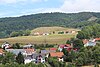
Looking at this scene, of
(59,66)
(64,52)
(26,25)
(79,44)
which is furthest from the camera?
(26,25)

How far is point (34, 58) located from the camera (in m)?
64.8

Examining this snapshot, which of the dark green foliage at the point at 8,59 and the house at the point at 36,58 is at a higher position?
the dark green foliage at the point at 8,59

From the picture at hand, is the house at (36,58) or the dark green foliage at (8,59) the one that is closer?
the dark green foliage at (8,59)

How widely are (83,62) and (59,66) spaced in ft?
18.2

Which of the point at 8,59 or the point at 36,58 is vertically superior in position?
the point at 8,59

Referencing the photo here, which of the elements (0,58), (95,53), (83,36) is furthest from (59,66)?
(83,36)

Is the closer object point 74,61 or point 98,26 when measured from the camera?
point 74,61

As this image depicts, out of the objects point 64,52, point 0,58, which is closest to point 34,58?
point 64,52

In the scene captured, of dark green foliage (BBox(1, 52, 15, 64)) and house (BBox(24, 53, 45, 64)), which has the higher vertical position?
dark green foliage (BBox(1, 52, 15, 64))

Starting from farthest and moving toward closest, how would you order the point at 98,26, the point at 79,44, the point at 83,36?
1. the point at 98,26
2. the point at 83,36
3. the point at 79,44

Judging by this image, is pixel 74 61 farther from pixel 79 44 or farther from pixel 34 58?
pixel 79 44

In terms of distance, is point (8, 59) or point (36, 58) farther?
point (36, 58)

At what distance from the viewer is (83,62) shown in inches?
2112

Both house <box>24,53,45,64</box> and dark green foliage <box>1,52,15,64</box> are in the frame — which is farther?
house <box>24,53,45,64</box>
